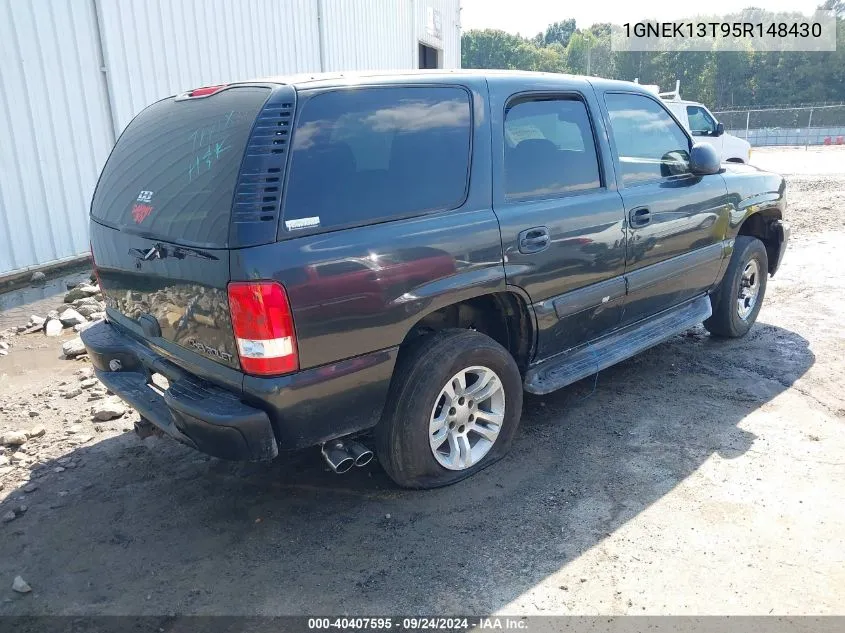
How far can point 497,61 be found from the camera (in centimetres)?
11138

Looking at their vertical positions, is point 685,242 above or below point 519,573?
above

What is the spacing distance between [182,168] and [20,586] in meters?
1.87

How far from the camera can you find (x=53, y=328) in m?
5.58

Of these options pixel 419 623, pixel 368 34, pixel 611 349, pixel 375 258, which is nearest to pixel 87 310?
pixel 375 258

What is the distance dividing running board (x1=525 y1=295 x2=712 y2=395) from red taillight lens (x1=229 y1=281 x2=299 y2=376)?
59.1 inches

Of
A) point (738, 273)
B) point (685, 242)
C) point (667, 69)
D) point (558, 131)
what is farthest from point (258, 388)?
point (667, 69)

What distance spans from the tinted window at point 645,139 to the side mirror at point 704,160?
8 cm

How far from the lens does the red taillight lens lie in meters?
2.46

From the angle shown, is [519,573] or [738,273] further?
[738,273]

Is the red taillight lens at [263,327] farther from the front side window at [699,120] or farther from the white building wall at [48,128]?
the front side window at [699,120]

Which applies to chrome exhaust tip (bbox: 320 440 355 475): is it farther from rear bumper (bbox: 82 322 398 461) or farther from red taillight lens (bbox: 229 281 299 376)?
red taillight lens (bbox: 229 281 299 376)

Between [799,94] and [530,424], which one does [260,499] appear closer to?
[530,424]

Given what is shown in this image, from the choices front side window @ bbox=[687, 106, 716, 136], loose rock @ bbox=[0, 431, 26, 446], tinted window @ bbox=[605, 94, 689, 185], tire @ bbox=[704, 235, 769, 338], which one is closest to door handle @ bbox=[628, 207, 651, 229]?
tinted window @ bbox=[605, 94, 689, 185]

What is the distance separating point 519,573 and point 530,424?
1375mm
